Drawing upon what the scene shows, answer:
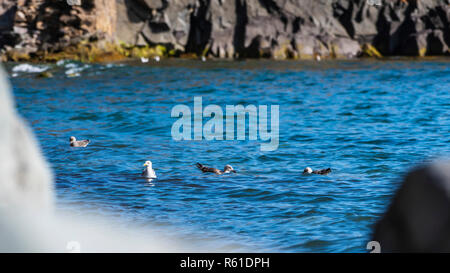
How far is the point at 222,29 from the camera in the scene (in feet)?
172

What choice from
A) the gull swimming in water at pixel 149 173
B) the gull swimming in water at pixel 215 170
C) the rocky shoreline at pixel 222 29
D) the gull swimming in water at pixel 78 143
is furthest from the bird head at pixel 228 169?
the rocky shoreline at pixel 222 29

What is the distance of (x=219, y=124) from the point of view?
18797mm

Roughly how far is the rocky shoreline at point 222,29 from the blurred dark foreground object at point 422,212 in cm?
4243

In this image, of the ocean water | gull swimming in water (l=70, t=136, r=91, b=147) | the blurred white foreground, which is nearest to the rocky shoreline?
the ocean water

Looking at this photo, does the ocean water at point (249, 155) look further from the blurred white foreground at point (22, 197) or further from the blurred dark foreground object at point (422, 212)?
the blurred dark foreground object at point (422, 212)

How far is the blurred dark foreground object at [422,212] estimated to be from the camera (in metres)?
4.23

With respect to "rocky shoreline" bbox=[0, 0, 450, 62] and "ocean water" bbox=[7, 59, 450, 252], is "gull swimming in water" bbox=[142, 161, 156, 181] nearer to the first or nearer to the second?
"ocean water" bbox=[7, 59, 450, 252]

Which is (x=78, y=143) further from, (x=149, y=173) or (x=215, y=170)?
(x=215, y=170)

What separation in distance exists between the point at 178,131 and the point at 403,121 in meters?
6.81

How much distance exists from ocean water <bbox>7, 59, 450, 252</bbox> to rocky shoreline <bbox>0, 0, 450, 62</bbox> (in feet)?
52.9

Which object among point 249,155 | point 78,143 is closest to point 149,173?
point 249,155

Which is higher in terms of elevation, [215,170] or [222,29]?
[222,29]

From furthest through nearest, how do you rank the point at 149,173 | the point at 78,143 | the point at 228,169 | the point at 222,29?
the point at 222,29, the point at 78,143, the point at 228,169, the point at 149,173

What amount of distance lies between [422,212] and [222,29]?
49172 millimetres
